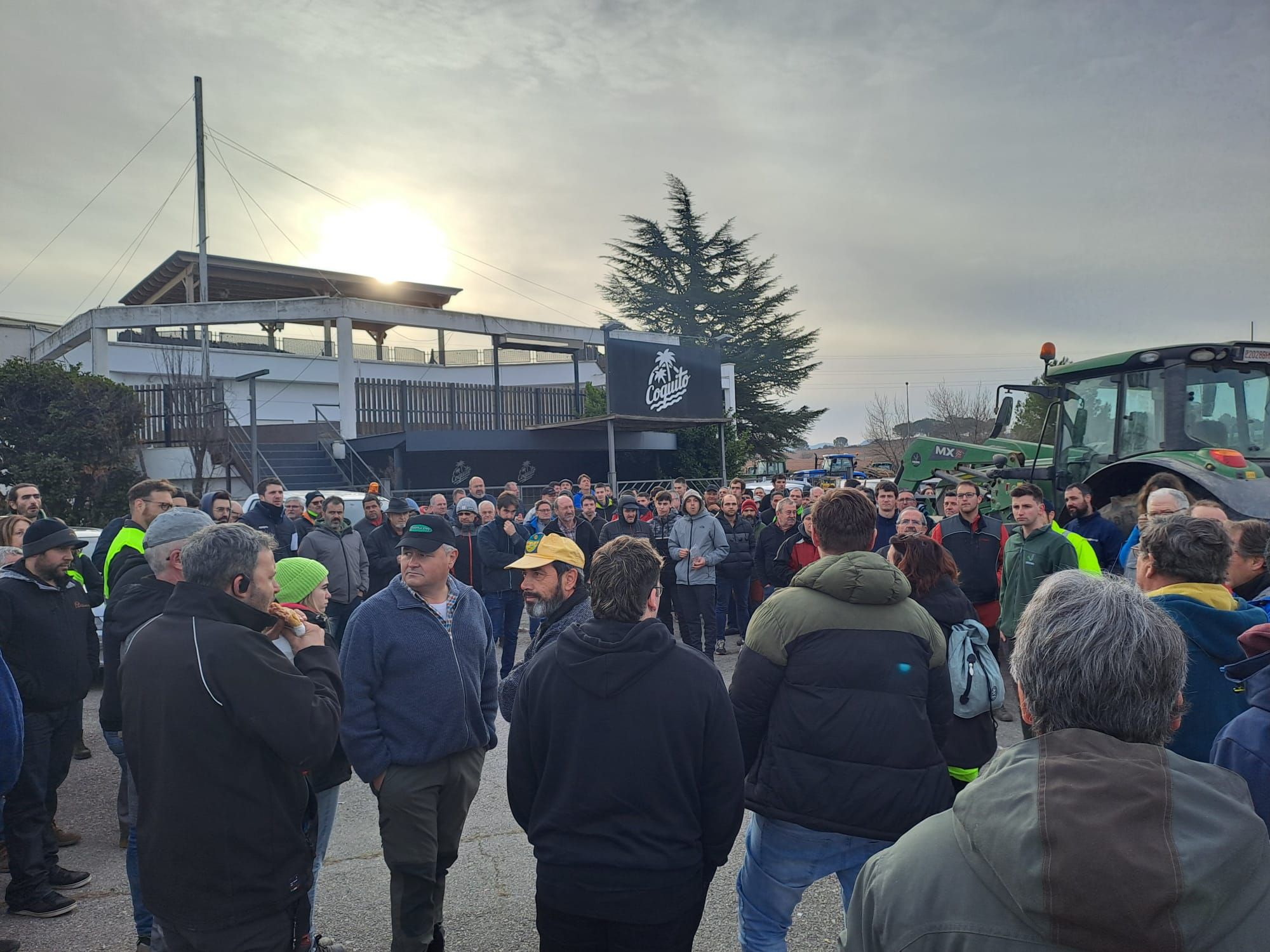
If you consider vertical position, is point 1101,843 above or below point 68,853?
above

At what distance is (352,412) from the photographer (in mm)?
20484

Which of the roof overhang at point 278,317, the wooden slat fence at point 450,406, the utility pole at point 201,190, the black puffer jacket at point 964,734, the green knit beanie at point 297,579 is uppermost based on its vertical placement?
the utility pole at point 201,190

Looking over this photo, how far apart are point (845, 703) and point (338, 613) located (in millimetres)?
6664

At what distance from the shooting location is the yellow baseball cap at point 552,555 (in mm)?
3518

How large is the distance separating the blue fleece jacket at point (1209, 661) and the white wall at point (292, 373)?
24752mm

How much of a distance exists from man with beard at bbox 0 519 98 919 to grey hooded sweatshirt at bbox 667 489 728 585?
564cm

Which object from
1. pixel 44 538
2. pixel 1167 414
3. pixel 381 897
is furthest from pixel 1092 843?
pixel 1167 414

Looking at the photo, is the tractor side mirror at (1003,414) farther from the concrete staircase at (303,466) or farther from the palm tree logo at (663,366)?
the concrete staircase at (303,466)

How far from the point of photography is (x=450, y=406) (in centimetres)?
2245

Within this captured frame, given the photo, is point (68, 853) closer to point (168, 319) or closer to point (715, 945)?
point (715, 945)

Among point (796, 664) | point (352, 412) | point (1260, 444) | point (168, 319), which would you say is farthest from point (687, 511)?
point (168, 319)

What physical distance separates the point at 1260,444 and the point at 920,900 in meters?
9.12

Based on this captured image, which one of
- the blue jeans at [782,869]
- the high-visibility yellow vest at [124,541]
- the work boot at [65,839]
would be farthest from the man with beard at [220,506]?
the blue jeans at [782,869]

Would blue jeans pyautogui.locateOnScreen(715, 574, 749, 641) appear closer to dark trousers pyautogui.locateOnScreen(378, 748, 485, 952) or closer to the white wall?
dark trousers pyautogui.locateOnScreen(378, 748, 485, 952)
